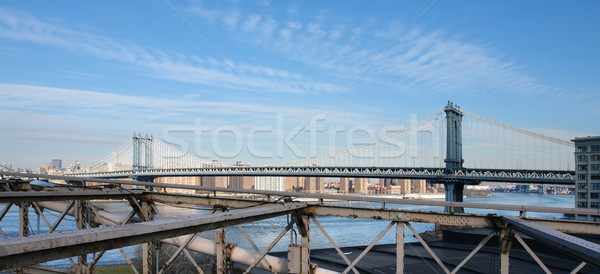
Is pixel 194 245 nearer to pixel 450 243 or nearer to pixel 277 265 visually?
pixel 277 265

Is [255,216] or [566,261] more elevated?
[255,216]

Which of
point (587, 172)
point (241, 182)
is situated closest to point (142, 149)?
point (241, 182)

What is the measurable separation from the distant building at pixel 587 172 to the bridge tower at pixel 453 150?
15191 mm

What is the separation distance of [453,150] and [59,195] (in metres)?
71.2

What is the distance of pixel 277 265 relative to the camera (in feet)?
27.1

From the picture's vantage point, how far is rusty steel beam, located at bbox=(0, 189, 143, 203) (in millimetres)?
8875

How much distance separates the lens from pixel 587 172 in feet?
191

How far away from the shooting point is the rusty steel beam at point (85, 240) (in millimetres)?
3279

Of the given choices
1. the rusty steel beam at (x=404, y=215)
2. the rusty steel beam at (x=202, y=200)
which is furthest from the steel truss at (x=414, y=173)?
the rusty steel beam at (x=404, y=215)

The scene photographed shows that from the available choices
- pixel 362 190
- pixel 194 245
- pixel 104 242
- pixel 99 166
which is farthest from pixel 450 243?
pixel 362 190

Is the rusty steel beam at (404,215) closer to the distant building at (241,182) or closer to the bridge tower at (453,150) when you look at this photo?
the bridge tower at (453,150)

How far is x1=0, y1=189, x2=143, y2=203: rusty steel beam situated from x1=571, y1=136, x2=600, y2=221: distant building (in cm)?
6060

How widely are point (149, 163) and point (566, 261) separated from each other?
96.6 m

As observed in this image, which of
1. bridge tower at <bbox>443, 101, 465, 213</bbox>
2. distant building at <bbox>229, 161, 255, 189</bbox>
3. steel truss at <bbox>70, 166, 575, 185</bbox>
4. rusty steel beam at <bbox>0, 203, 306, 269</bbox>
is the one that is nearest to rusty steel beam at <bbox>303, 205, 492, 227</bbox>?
rusty steel beam at <bbox>0, 203, 306, 269</bbox>
